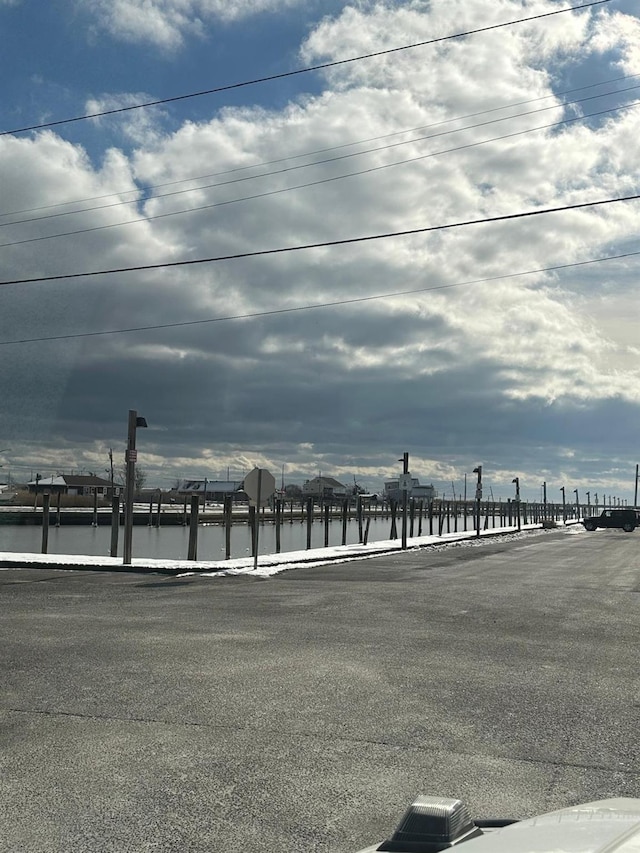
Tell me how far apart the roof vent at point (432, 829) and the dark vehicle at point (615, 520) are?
227ft

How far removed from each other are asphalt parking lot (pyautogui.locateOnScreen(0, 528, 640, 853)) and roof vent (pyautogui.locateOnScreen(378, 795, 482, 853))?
152cm

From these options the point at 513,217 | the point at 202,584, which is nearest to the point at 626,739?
the point at 202,584

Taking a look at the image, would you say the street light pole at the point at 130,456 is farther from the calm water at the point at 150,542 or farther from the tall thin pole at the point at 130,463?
the calm water at the point at 150,542

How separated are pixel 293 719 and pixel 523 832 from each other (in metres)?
4.12

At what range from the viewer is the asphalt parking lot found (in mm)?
4406

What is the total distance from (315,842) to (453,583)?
49.6 feet

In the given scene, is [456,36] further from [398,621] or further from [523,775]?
[523,775]

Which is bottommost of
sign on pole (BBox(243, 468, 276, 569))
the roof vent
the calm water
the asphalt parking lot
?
the calm water

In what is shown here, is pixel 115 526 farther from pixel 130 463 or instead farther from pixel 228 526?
pixel 228 526

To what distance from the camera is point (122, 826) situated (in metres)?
4.21

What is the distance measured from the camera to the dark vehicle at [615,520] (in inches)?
2670

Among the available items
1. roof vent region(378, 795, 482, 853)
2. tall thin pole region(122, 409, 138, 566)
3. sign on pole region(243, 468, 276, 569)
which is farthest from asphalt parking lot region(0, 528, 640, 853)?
sign on pole region(243, 468, 276, 569)

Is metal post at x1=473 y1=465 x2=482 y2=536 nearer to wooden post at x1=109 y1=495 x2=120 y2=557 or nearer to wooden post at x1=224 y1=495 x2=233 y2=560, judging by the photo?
wooden post at x1=224 y1=495 x2=233 y2=560

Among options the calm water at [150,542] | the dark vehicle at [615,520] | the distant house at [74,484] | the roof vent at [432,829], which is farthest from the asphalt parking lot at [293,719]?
the distant house at [74,484]
